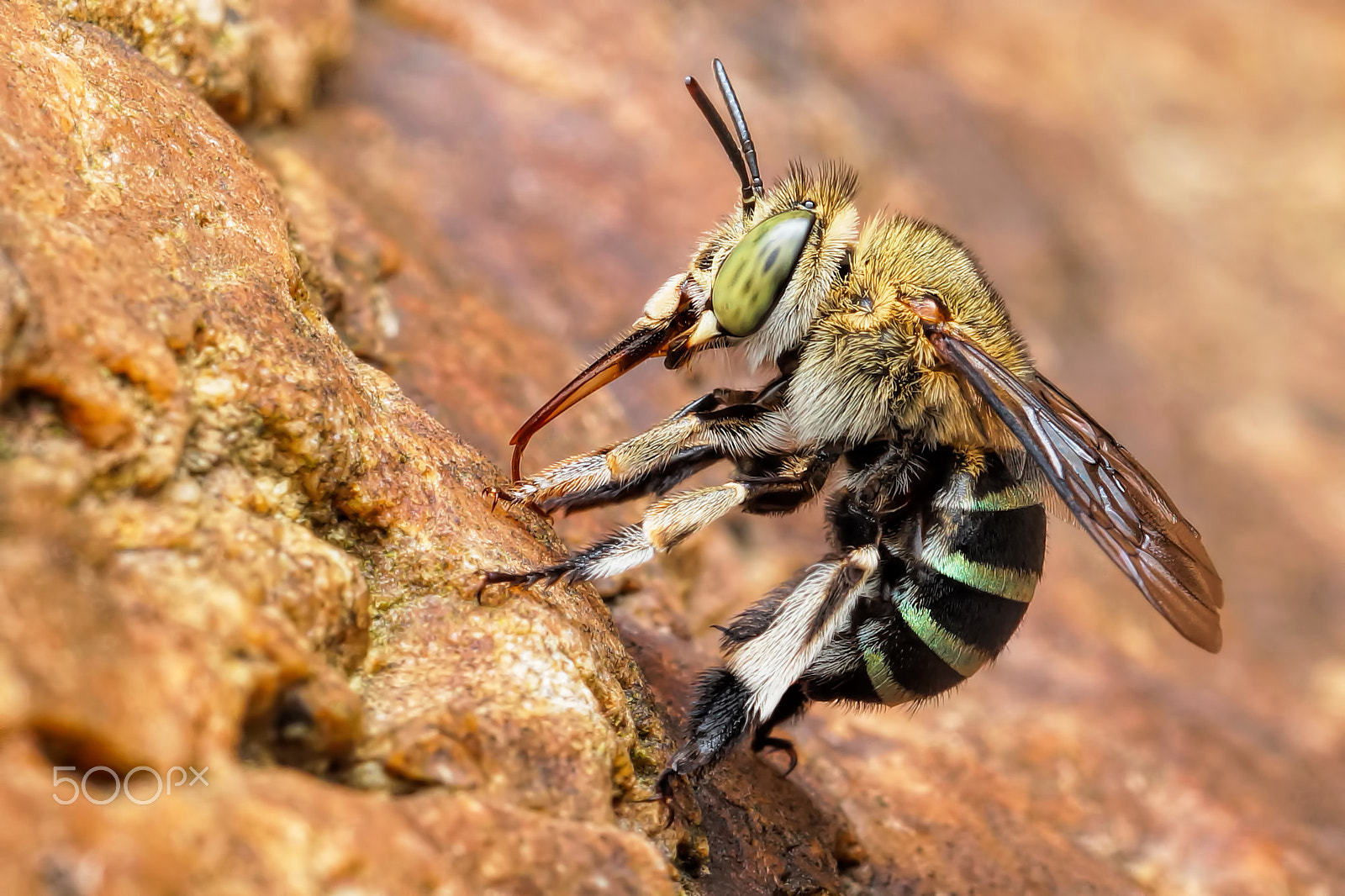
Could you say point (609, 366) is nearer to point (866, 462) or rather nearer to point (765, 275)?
point (765, 275)

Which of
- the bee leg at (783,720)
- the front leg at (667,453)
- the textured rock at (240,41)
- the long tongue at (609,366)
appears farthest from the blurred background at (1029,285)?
the long tongue at (609,366)

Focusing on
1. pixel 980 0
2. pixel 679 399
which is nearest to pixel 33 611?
pixel 679 399

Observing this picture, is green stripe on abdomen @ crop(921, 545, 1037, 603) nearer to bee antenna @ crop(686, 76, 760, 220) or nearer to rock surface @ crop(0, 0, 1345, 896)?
rock surface @ crop(0, 0, 1345, 896)

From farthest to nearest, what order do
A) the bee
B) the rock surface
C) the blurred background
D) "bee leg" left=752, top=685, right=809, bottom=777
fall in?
the blurred background
"bee leg" left=752, top=685, right=809, bottom=777
the bee
the rock surface

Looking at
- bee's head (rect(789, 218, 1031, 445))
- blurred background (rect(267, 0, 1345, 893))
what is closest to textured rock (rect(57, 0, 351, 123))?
blurred background (rect(267, 0, 1345, 893))

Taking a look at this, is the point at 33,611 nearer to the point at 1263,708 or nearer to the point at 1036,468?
the point at 1036,468
